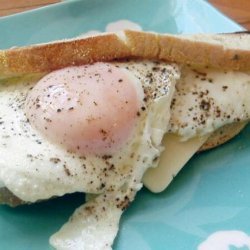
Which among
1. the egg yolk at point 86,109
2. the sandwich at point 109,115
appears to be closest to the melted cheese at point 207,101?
the sandwich at point 109,115

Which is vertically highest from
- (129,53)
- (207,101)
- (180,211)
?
(129,53)

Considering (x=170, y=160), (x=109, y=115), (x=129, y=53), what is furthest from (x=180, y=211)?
(x=129, y=53)

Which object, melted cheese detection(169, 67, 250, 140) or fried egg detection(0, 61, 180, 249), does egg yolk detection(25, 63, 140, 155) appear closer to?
fried egg detection(0, 61, 180, 249)

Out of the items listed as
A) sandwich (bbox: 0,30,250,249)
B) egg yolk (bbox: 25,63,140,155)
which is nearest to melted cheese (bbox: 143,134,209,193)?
sandwich (bbox: 0,30,250,249)

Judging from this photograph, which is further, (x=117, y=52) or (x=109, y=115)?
(x=117, y=52)

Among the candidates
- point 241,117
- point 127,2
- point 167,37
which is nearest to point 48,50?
point 167,37

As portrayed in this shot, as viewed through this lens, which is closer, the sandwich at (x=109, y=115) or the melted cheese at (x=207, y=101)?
the sandwich at (x=109, y=115)

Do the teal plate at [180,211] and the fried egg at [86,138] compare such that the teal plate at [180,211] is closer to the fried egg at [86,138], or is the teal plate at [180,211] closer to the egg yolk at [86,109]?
the fried egg at [86,138]

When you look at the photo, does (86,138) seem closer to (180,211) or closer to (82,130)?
(82,130)
